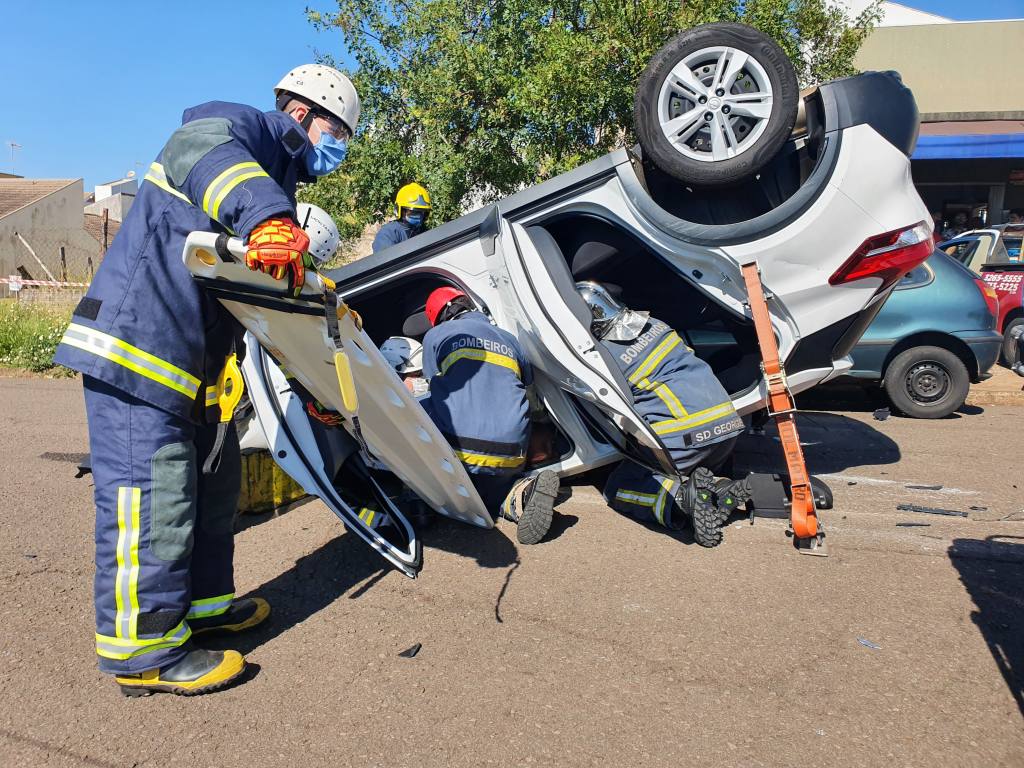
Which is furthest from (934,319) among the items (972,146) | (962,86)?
(962,86)

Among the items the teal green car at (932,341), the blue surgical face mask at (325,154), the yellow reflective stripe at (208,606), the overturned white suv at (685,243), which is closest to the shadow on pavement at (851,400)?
the teal green car at (932,341)

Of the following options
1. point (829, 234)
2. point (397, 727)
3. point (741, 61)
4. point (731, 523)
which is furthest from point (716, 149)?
point (397, 727)

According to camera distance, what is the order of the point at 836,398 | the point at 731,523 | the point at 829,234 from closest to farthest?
the point at 829,234 → the point at 731,523 → the point at 836,398

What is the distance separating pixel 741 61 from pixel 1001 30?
869 inches

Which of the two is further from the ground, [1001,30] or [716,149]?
[1001,30]

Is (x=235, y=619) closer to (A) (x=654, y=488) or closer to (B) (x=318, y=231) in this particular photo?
(A) (x=654, y=488)

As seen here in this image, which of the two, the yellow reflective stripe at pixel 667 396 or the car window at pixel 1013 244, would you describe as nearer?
the yellow reflective stripe at pixel 667 396

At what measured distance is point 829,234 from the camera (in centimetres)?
352

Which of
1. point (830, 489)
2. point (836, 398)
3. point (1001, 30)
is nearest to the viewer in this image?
point (830, 489)

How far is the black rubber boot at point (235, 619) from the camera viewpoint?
9.08ft

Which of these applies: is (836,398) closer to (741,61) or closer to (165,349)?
(741,61)

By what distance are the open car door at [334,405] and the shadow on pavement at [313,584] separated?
0.53ft

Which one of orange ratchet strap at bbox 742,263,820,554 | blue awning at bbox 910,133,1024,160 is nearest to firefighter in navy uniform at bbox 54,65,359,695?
orange ratchet strap at bbox 742,263,820,554

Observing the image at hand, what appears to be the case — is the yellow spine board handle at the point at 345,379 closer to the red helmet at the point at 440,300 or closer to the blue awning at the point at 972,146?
the red helmet at the point at 440,300
